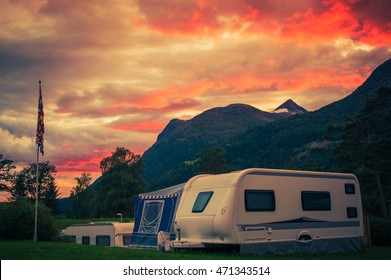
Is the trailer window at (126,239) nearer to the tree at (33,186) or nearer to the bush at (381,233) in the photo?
the bush at (381,233)

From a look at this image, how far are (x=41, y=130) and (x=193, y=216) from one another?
33.0 ft

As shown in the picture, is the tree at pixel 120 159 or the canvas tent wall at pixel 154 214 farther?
the tree at pixel 120 159

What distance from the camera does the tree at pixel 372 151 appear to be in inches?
1613

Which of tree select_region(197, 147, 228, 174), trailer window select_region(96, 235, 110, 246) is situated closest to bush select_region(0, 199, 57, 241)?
trailer window select_region(96, 235, 110, 246)

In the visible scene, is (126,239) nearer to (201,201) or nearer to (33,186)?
(201,201)

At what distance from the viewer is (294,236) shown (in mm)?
15820

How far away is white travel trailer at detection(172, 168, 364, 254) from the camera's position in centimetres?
1480

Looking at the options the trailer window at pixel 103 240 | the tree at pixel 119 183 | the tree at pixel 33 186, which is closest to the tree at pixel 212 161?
the tree at pixel 119 183

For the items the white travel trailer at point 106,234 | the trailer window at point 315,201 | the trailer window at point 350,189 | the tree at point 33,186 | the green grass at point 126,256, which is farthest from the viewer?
the tree at point 33,186

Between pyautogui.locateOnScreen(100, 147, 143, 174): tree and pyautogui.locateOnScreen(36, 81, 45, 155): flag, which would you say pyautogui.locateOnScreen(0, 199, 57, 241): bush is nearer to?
pyautogui.locateOnScreen(36, 81, 45, 155): flag

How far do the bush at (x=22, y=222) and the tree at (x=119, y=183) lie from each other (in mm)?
42762

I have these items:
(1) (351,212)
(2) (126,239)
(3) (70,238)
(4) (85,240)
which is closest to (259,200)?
(1) (351,212)
